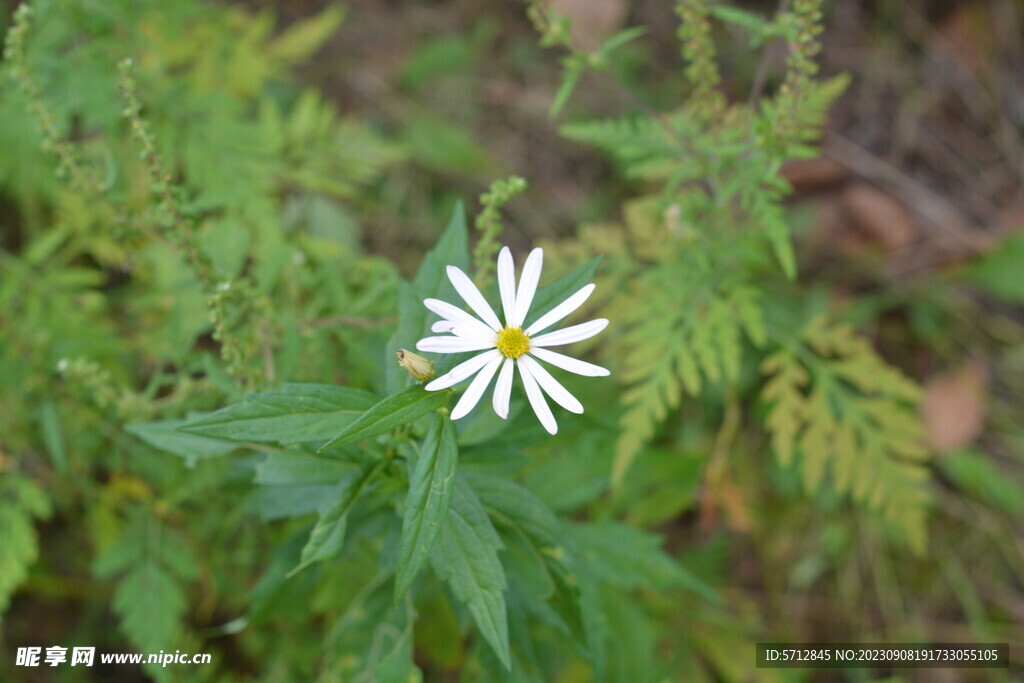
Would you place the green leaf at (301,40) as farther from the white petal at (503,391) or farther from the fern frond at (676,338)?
the white petal at (503,391)

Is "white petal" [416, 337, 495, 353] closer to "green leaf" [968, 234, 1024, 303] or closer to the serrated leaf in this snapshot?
the serrated leaf

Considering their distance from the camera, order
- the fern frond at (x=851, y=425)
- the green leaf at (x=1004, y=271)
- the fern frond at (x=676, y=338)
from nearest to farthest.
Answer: the fern frond at (x=676, y=338) → the fern frond at (x=851, y=425) → the green leaf at (x=1004, y=271)

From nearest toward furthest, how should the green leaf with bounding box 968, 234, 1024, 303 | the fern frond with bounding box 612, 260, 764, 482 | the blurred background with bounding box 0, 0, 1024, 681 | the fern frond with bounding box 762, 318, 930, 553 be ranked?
the fern frond with bounding box 612, 260, 764, 482 < the blurred background with bounding box 0, 0, 1024, 681 < the fern frond with bounding box 762, 318, 930, 553 < the green leaf with bounding box 968, 234, 1024, 303

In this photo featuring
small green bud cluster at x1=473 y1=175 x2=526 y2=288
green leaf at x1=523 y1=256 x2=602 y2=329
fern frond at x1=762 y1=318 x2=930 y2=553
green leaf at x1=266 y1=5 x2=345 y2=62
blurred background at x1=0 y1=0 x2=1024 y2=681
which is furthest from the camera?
green leaf at x1=266 y1=5 x2=345 y2=62

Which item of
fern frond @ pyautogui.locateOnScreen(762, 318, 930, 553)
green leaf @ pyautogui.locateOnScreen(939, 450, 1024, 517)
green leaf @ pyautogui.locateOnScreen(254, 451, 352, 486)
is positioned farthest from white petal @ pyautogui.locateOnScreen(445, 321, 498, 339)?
green leaf @ pyautogui.locateOnScreen(939, 450, 1024, 517)

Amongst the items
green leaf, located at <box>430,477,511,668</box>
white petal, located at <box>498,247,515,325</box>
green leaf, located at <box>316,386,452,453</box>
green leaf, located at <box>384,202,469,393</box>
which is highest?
green leaf, located at <box>384,202,469,393</box>

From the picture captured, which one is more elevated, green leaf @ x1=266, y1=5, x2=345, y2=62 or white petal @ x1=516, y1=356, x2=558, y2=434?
green leaf @ x1=266, y1=5, x2=345, y2=62

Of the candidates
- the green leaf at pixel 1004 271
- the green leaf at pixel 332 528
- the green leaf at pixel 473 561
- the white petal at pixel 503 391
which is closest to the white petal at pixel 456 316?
the white petal at pixel 503 391
